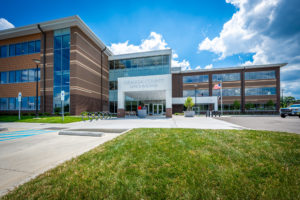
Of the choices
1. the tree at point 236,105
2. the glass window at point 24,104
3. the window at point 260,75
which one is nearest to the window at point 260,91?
the window at point 260,75

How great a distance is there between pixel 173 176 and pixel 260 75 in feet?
160

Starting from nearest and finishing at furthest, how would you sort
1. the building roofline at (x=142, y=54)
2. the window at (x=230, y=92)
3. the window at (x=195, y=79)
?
the building roofline at (x=142, y=54) → the window at (x=230, y=92) → the window at (x=195, y=79)

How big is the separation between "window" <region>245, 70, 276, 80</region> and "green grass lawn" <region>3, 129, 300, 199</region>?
43.1 m

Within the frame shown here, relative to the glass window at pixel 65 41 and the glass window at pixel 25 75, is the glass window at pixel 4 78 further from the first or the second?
the glass window at pixel 65 41

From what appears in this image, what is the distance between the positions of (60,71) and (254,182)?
89.7 ft

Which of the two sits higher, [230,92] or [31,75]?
[31,75]

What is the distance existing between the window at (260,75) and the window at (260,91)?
3.44 metres

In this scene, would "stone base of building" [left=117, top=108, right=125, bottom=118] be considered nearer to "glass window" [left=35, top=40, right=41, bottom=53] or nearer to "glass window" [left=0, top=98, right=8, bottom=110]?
"glass window" [left=35, top=40, right=41, bottom=53]

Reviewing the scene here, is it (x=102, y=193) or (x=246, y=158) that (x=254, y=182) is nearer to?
(x=246, y=158)

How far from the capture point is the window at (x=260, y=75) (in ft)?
119

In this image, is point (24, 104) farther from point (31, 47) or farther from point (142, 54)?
point (142, 54)

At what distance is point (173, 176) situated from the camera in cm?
250

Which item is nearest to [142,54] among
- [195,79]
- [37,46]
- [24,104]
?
[37,46]

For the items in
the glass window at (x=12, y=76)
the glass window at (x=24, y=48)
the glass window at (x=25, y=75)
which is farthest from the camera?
the glass window at (x=12, y=76)
